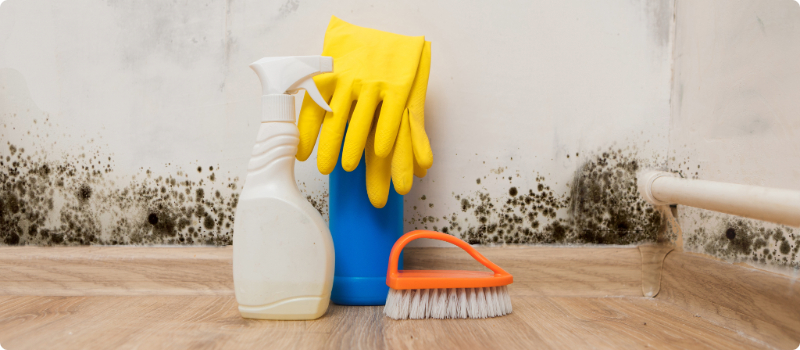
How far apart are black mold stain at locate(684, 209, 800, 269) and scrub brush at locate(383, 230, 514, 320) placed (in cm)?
30

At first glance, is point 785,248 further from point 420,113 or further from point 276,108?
point 276,108

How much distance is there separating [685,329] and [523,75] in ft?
1.52

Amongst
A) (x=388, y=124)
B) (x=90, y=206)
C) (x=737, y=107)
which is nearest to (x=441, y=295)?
(x=388, y=124)

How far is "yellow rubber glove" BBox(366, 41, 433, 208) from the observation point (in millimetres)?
655

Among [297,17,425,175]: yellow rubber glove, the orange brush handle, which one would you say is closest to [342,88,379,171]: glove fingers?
[297,17,425,175]: yellow rubber glove

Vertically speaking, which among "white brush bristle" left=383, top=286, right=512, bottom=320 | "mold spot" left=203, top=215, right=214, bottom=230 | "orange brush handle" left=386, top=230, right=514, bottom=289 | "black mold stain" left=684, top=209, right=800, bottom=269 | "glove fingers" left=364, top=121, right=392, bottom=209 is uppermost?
"glove fingers" left=364, top=121, right=392, bottom=209

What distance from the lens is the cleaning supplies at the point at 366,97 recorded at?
656 millimetres

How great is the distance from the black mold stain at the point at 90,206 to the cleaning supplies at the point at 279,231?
0.21 metres

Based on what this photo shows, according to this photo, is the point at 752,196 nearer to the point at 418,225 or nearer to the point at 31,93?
the point at 418,225

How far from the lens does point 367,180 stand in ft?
2.27

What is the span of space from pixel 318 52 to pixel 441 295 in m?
0.46

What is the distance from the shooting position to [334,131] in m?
0.66

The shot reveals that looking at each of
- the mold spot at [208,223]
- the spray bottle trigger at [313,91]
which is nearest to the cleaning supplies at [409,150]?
the spray bottle trigger at [313,91]

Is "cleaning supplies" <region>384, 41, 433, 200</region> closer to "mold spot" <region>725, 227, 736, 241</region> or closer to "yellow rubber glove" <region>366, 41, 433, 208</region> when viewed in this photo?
"yellow rubber glove" <region>366, 41, 433, 208</region>
